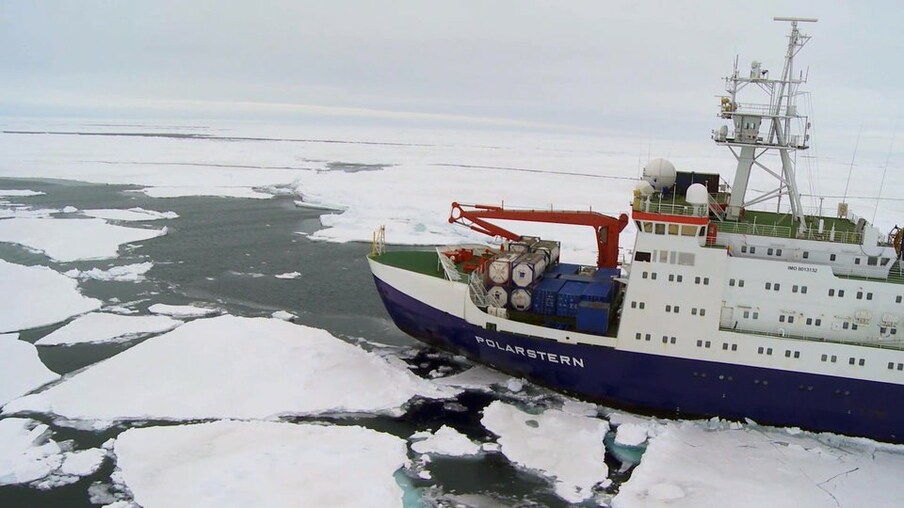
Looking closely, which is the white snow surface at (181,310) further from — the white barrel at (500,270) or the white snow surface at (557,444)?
the white snow surface at (557,444)

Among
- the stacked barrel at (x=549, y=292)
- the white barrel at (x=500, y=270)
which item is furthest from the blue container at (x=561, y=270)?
the white barrel at (x=500, y=270)

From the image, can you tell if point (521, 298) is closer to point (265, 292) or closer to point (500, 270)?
point (500, 270)

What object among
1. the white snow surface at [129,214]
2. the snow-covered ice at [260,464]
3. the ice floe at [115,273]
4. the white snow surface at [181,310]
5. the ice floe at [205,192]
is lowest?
the snow-covered ice at [260,464]

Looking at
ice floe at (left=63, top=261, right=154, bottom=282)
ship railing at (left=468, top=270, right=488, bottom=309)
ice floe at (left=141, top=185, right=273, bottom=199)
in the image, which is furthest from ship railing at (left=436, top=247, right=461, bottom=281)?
ice floe at (left=141, top=185, right=273, bottom=199)

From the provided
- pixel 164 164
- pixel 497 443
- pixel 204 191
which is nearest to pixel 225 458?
pixel 497 443

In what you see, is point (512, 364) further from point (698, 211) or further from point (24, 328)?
point (24, 328)

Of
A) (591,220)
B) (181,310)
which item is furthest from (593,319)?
(181,310)
